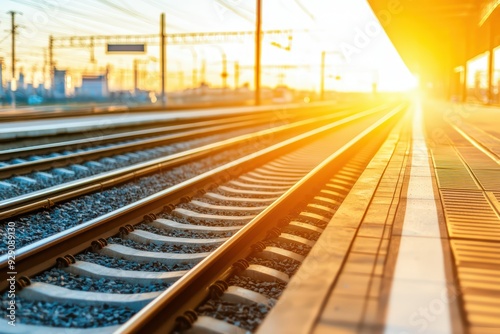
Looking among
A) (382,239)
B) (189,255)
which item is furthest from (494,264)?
(189,255)

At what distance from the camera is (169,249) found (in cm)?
540

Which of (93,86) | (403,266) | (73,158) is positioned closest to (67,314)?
(403,266)

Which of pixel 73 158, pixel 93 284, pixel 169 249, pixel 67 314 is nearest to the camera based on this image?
pixel 67 314

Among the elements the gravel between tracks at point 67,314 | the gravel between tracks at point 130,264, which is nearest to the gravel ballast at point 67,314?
the gravel between tracks at point 67,314

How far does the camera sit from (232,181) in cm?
952

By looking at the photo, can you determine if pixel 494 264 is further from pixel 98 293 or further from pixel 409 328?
pixel 98 293

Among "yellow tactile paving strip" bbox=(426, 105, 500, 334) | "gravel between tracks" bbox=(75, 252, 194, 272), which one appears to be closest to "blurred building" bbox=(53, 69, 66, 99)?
"yellow tactile paving strip" bbox=(426, 105, 500, 334)

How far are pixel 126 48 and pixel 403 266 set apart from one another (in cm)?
3883

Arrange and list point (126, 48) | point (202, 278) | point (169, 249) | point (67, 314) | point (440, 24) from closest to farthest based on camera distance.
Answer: point (67, 314) < point (202, 278) < point (169, 249) < point (440, 24) < point (126, 48)

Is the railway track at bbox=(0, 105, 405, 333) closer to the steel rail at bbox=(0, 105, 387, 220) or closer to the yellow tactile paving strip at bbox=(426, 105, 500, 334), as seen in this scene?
the steel rail at bbox=(0, 105, 387, 220)

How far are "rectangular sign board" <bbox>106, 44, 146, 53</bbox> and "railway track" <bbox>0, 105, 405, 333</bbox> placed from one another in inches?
1297

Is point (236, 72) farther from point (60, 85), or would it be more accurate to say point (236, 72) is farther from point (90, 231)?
point (90, 231)

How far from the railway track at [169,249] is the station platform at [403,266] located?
53 centimetres

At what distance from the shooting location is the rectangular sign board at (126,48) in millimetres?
40031
